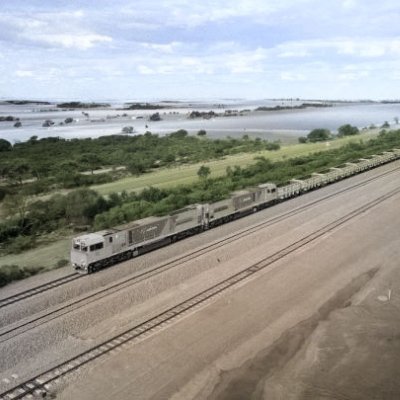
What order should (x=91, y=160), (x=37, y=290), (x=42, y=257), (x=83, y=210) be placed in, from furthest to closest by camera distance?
1. (x=91, y=160)
2. (x=83, y=210)
3. (x=42, y=257)
4. (x=37, y=290)

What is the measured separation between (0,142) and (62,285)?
105036 millimetres

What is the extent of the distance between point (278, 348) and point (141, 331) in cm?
664

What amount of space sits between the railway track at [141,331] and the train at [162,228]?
7.64 meters

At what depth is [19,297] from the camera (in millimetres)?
27734

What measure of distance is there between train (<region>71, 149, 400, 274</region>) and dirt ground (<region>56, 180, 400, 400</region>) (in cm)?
900

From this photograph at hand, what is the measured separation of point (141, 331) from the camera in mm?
23234

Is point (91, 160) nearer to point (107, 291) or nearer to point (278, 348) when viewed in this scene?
point (107, 291)

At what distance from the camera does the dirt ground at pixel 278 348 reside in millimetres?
18641

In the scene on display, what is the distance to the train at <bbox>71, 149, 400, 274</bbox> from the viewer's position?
3094 centimetres

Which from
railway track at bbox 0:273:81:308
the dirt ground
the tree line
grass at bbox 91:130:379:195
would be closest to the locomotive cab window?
railway track at bbox 0:273:81:308

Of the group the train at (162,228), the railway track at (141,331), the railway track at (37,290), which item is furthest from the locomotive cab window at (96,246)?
the railway track at (141,331)

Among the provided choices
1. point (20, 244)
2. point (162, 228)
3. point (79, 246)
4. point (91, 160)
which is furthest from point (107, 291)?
point (91, 160)

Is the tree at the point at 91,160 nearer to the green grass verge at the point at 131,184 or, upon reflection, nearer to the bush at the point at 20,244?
the green grass verge at the point at 131,184

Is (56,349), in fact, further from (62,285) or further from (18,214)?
(18,214)
